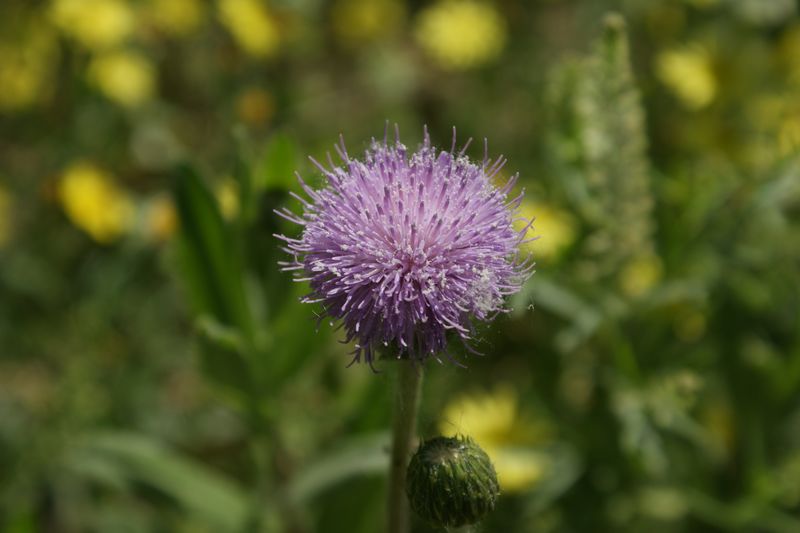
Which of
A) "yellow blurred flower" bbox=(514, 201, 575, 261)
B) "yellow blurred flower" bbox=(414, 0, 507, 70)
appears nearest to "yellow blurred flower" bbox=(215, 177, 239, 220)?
"yellow blurred flower" bbox=(514, 201, 575, 261)

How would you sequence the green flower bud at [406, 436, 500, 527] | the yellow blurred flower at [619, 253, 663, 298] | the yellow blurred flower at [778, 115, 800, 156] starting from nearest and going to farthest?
the green flower bud at [406, 436, 500, 527], the yellow blurred flower at [619, 253, 663, 298], the yellow blurred flower at [778, 115, 800, 156]

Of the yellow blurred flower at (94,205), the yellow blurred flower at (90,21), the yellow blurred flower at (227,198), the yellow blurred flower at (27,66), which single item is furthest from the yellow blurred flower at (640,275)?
the yellow blurred flower at (27,66)

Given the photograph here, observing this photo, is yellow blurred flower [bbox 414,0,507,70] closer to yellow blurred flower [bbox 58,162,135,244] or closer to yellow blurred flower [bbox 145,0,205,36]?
yellow blurred flower [bbox 145,0,205,36]

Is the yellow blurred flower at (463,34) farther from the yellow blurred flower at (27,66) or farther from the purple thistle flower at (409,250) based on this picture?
the purple thistle flower at (409,250)

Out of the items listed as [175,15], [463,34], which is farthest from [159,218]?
[463,34]

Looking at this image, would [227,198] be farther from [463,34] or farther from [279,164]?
[463,34]

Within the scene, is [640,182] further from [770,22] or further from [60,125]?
[60,125]

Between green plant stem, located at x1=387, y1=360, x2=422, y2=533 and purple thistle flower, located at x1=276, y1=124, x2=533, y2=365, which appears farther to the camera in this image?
green plant stem, located at x1=387, y1=360, x2=422, y2=533
